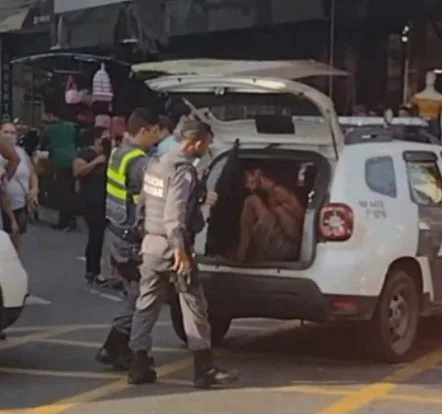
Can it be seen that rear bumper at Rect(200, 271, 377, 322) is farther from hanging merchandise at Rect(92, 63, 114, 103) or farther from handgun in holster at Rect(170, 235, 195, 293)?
hanging merchandise at Rect(92, 63, 114, 103)

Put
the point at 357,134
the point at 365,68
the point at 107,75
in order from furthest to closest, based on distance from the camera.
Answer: the point at 107,75, the point at 365,68, the point at 357,134

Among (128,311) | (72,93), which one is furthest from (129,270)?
(72,93)

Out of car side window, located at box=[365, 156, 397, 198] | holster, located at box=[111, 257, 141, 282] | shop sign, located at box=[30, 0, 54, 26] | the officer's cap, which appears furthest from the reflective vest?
shop sign, located at box=[30, 0, 54, 26]

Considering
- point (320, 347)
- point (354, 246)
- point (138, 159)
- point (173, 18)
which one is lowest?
point (320, 347)

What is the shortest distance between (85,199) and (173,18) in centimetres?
577

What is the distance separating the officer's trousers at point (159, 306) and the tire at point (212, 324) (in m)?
1.05

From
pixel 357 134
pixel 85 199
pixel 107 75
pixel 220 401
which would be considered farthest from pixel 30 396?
pixel 107 75

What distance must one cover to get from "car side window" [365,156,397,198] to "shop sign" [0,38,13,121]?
63.9ft

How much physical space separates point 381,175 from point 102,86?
11.4 meters

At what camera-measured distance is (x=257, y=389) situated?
8.92 meters

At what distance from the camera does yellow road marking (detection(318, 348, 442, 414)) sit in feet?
27.7

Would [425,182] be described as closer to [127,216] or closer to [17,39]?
[127,216]

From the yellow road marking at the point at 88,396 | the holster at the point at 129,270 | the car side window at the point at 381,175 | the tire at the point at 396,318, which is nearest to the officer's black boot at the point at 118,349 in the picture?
the yellow road marking at the point at 88,396

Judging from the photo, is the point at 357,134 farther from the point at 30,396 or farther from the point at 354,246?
the point at 30,396
